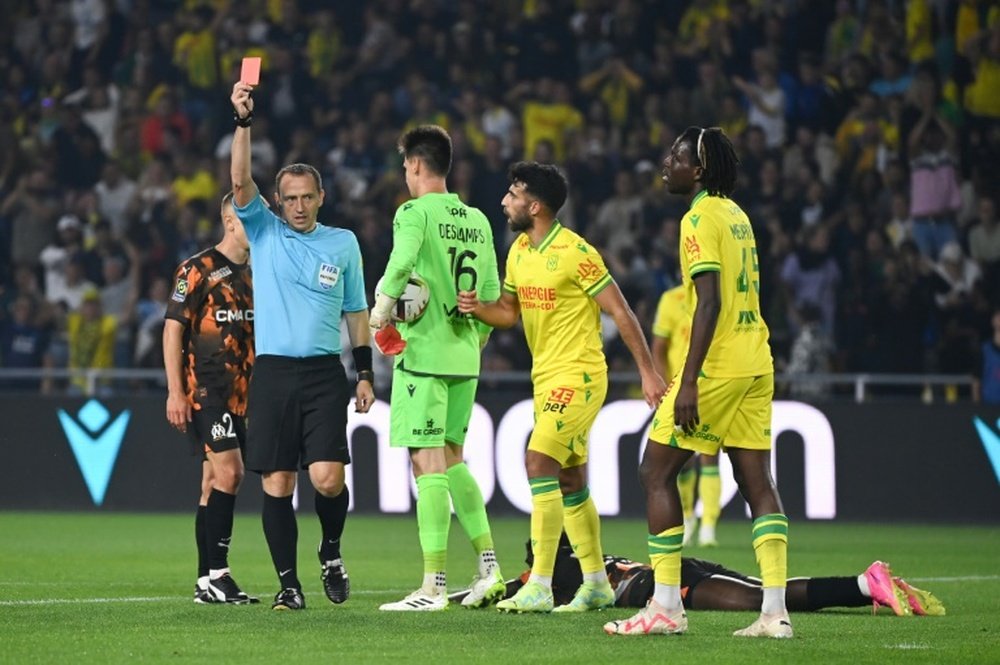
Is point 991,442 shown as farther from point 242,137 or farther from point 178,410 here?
point 242,137

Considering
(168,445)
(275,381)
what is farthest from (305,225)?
(168,445)

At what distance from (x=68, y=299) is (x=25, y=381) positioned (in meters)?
1.32

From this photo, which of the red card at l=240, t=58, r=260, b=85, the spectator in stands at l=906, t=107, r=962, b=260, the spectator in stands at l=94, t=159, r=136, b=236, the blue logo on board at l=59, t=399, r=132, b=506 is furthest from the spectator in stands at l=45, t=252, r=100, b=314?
the red card at l=240, t=58, r=260, b=85

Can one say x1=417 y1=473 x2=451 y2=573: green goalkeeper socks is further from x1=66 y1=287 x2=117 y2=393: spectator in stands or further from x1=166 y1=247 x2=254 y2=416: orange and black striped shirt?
x1=66 y1=287 x2=117 y2=393: spectator in stands

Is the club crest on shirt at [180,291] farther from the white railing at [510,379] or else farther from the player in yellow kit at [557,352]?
the white railing at [510,379]

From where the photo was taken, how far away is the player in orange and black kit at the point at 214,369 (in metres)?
9.55

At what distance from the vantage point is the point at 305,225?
363 inches

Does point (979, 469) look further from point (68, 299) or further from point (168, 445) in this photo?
point (68, 299)

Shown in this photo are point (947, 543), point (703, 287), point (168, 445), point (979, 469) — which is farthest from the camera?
point (168, 445)

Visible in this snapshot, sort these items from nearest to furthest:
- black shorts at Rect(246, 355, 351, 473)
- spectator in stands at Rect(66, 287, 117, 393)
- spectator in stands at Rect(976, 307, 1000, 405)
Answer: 1. black shorts at Rect(246, 355, 351, 473)
2. spectator in stands at Rect(976, 307, 1000, 405)
3. spectator in stands at Rect(66, 287, 117, 393)

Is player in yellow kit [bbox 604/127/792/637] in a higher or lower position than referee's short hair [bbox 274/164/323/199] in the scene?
lower

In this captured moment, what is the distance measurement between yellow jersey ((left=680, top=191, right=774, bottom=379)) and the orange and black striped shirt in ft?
9.93

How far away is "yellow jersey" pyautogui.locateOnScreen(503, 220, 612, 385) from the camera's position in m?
9.10

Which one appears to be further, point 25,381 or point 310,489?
point 25,381
